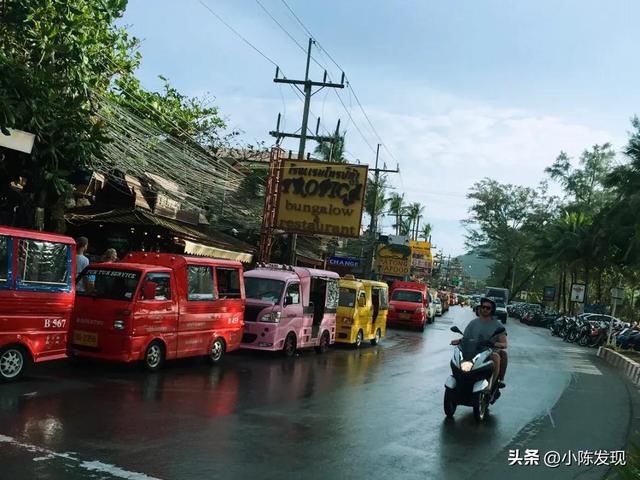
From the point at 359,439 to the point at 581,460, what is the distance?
8.10 feet

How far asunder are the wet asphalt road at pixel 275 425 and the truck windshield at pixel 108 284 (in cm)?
126

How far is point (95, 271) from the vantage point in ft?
36.1

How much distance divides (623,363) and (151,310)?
51.5 feet

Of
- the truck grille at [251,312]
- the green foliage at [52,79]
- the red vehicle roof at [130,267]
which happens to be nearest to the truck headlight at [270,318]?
Result: the truck grille at [251,312]

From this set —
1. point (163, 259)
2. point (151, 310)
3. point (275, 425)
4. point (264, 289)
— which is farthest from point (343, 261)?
point (275, 425)

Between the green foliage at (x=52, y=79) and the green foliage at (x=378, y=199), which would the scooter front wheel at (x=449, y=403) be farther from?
the green foliage at (x=378, y=199)

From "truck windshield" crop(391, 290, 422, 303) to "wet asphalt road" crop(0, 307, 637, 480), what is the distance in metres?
17.1

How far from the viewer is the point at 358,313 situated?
1888 cm

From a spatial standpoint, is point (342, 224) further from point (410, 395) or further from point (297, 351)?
point (410, 395)

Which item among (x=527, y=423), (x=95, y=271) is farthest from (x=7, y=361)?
(x=527, y=423)

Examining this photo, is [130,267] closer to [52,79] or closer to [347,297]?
[52,79]

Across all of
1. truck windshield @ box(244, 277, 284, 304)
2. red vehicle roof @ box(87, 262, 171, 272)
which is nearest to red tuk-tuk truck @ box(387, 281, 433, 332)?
truck windshield @ box(244, 277, 284, 304)

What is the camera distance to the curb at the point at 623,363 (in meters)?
17.0

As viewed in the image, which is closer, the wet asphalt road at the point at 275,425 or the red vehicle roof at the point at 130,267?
the wet asphalt road at the point at 275,425
